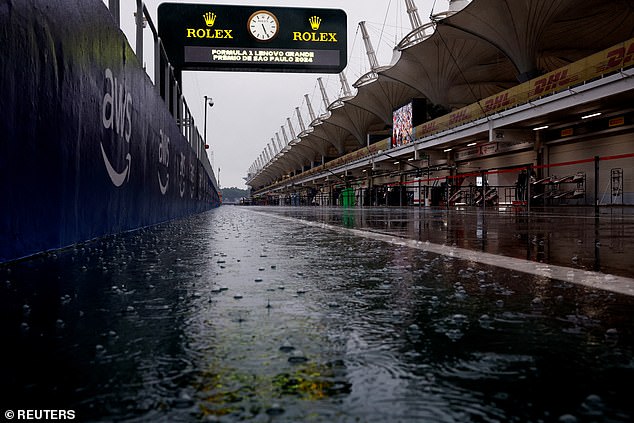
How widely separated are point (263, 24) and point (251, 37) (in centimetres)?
64

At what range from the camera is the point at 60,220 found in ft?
13.6

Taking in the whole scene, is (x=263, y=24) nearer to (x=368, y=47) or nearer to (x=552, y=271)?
(x=552, y=271)

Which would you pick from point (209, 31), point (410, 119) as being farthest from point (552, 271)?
point (410, 119)

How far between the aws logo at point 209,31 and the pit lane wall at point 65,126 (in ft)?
37.8

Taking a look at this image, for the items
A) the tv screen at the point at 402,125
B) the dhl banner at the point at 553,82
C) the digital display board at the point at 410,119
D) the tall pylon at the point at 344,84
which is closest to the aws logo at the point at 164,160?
the dhl banner at the point at 553,82

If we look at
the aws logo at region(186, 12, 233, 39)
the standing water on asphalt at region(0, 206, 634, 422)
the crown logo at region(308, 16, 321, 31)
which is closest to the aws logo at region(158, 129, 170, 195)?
the standing water on asphalt at region(0, 206, 634, 422)

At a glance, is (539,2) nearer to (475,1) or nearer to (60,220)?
(475,1)

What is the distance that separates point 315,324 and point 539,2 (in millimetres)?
30414

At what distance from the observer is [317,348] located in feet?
4.56

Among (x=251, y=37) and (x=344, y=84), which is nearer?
(x=251, y=37)

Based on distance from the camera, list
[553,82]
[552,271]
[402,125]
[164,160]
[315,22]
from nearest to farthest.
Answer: [552,271]
[164,160]
[315,22]
[553,82]
[402,125]

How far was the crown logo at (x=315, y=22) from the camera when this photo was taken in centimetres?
1822

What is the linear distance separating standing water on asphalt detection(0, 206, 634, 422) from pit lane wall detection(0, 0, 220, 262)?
37.0 inches

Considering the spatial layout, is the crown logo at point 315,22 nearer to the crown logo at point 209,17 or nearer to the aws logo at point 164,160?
the crown logo at point 209,17
